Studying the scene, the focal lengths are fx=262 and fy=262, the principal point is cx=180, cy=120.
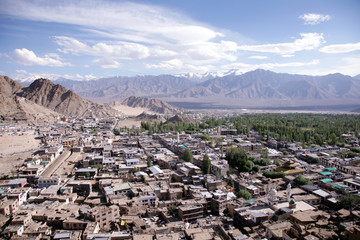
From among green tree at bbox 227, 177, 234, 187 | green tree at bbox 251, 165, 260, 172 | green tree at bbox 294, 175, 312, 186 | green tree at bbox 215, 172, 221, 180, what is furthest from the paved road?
green tree at bbox 294, 175, 312, 186

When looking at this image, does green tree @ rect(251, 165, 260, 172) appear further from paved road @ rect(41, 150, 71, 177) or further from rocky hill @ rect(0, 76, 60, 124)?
rocky hill @ rect(0, 76, 60, 124)

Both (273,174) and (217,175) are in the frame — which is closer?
(217,175)

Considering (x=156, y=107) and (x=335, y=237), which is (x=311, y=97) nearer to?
(x=156, y=107)

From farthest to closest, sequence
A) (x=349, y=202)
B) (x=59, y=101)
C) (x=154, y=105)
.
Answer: (x=154, y=105), (x=59, y=101), (x=349, y=202)

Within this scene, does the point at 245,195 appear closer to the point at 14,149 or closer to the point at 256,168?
the point at 256,168

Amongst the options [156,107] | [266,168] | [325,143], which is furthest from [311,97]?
[266,168]

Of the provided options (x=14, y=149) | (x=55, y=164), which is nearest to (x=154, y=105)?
(x=14, y=149)

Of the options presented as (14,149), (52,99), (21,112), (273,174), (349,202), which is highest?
(52,99)

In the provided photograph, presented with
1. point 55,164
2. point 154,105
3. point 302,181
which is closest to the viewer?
point 302,181
